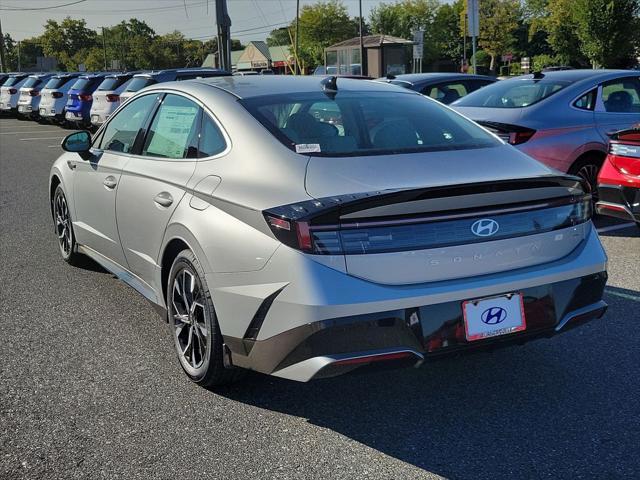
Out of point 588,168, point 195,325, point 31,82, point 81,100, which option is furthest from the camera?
point 31,82

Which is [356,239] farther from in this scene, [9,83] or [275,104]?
[9,83]

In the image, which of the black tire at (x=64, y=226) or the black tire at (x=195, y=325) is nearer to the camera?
the black tire at (x=195, y=325)

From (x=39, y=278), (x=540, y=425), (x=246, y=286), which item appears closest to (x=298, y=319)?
(x=246, y=286)

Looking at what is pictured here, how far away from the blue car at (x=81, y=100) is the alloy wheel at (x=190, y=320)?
1857 centimetres

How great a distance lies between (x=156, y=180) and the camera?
13.1ft

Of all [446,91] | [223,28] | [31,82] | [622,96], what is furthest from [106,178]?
[31,82]

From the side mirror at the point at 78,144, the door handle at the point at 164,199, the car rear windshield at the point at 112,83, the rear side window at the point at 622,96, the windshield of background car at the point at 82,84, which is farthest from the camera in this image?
the windshield of background car at the point at 82,84

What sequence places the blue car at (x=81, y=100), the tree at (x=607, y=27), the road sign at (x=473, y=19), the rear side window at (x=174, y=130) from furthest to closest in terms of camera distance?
the tree at (x=607, y=27), the blue car at (x=81, y=100), the road sign at (x=473, y=19), the rear side window at (x=174, y=130)

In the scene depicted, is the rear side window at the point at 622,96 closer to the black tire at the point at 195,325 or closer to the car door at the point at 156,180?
the car door at the point at 156,180

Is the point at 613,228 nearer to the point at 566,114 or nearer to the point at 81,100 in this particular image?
the point at 566,114

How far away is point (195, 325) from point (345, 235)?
114 centimetres

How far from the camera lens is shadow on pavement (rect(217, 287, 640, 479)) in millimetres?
2945

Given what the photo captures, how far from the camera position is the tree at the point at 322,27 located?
89062 millimetres

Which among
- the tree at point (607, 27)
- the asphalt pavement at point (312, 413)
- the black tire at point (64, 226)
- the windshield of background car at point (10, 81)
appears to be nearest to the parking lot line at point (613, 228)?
the asphalt pavement at point (312, 413)
